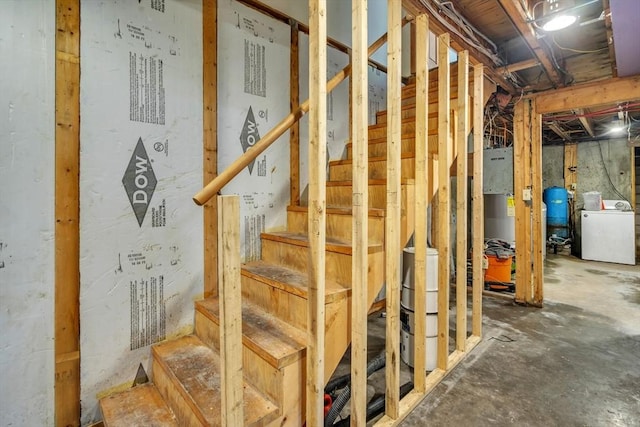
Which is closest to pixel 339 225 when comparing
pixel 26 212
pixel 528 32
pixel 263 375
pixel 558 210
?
pixel 263 375

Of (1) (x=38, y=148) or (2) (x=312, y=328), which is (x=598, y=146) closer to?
(2) (x=312, y=328)

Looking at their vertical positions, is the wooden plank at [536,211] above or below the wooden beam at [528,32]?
below

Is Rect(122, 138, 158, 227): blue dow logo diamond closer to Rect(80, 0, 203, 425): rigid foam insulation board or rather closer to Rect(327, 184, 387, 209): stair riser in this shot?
Rect(80, 0, 203, 425): rigid foam insulation board

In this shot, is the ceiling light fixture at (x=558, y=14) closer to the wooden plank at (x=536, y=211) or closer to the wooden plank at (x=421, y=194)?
the wooden plank at (x=421, y=194)

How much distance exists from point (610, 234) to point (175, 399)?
7444 millimetres

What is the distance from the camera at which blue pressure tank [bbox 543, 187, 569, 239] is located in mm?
6809

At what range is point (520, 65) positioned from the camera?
3004 mm

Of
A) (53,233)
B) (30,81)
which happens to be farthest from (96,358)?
(30,81)

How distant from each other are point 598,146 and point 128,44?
28.4 feet

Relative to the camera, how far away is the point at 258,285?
1883 millimetres

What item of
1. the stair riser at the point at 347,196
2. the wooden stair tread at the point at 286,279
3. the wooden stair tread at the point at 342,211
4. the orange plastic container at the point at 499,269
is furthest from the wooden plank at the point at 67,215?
the orange plastic container at the point at 499,269

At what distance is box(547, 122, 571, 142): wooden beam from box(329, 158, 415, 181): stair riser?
4415mm

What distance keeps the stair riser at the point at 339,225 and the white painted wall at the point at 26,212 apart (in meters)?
1.41

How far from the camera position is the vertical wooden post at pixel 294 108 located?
8.18 ft
